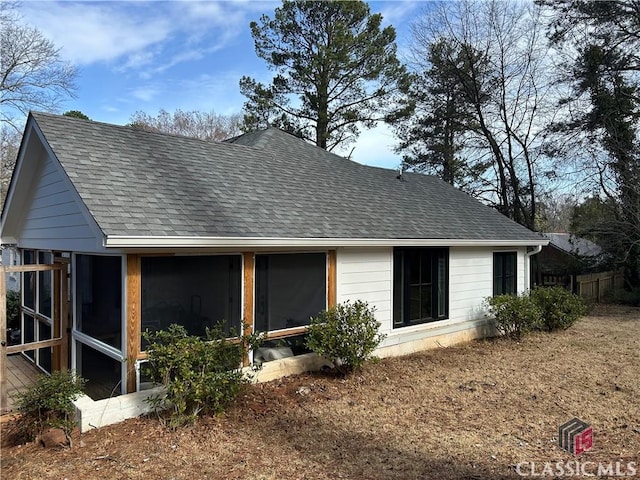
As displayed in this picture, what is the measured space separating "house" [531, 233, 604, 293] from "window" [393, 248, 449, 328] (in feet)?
31.7

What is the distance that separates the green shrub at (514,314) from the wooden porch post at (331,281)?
4.29 meters

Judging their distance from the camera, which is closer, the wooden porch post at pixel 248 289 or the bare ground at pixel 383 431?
the bare ground at pixel 383 431

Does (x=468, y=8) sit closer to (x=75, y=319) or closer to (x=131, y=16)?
(x=131, y=16)

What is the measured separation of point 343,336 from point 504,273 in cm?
613

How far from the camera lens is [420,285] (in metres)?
8.71

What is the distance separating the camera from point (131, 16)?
8.80 meters

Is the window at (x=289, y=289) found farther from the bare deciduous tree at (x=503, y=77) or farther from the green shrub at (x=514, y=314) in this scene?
the bare deciduous tree at (x=503, y=77)

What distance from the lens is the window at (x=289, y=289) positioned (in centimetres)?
632

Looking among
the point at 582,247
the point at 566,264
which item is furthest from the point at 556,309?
the point at 582,247

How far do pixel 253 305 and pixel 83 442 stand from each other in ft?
8.38

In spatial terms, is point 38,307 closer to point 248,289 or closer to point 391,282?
point 248,289

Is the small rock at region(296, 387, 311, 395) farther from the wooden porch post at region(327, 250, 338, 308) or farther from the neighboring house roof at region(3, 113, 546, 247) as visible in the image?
the neighboring house roof at region(3, 113, 546, 247)

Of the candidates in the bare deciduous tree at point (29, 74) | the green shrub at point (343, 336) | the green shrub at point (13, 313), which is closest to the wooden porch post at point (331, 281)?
the green shrub at point (343, 336)

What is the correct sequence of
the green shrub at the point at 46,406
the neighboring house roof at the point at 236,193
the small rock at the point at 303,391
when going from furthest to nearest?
the small rock at the point at 303,391, the neighboring house roof at the point at 236,193, the green shrub at the point at 46,406
